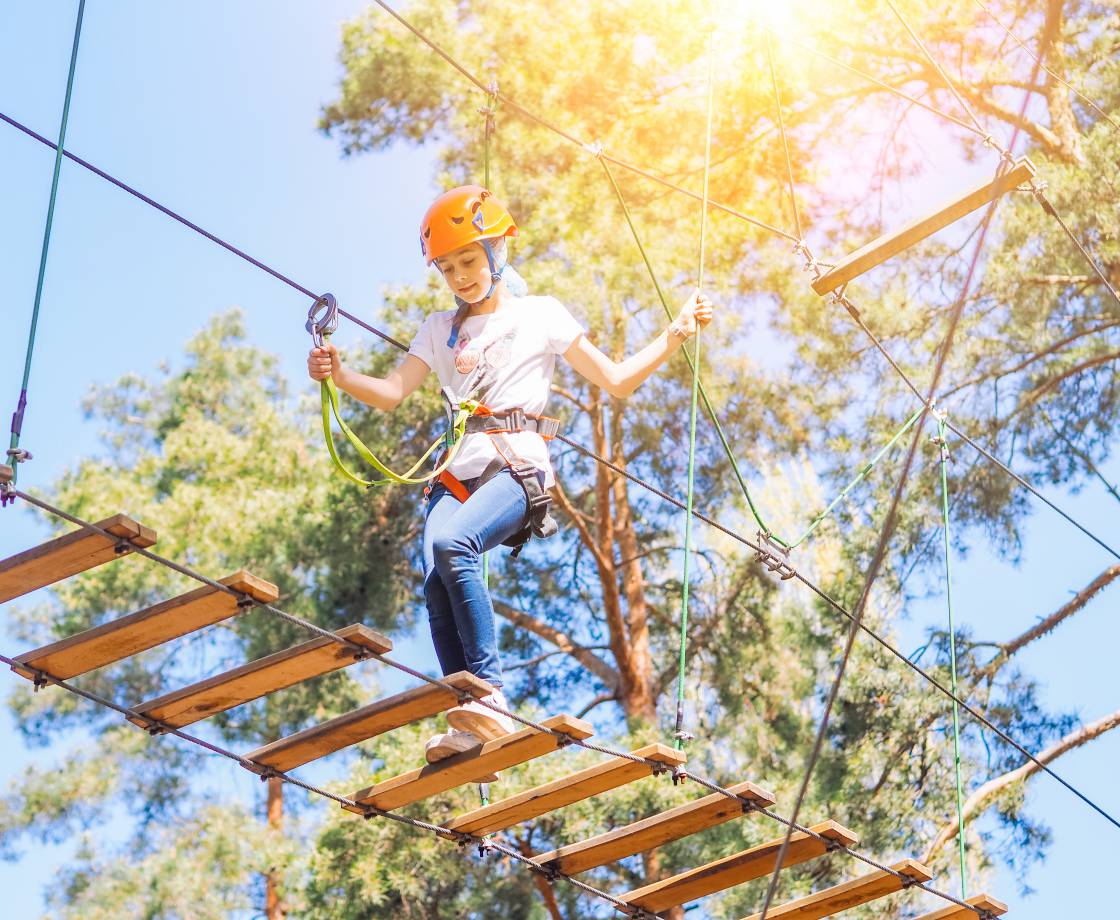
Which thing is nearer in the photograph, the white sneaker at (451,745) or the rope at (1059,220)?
the white sneaker at (451,745)

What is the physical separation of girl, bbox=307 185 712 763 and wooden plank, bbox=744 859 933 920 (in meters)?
1.32

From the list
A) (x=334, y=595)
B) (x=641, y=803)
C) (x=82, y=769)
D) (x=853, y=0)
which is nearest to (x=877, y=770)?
(x=641, y=803)

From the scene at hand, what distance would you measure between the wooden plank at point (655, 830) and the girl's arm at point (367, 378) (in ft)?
3.86

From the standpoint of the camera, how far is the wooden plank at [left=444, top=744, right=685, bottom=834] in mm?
3797

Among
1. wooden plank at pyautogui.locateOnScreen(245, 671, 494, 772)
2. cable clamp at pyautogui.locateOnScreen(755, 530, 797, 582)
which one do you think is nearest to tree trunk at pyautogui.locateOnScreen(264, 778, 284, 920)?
cable clamp at pyautogui.locateOnScreen(755, 530, 797, 582)

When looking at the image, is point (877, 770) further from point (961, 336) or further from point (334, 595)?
point (334, 595)

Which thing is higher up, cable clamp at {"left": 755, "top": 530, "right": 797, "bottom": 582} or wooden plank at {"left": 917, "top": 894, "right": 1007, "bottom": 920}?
cable clamp at {"left": 755, "top": 530, "right": 797, "bottom": 582}

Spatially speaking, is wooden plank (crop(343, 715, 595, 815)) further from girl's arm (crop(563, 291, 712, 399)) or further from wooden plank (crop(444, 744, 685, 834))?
girl's arm (crop(563, 291, 712, 399))

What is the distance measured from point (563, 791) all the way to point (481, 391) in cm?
96

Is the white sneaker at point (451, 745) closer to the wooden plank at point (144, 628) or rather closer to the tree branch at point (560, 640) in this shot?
the wooden plank at point (144, 628)

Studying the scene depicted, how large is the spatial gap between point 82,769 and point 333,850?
21.8ft

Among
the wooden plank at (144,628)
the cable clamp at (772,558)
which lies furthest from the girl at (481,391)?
the cable clamp at (772,558)

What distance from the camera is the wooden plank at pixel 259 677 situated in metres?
3.48

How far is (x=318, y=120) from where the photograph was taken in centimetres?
1271
